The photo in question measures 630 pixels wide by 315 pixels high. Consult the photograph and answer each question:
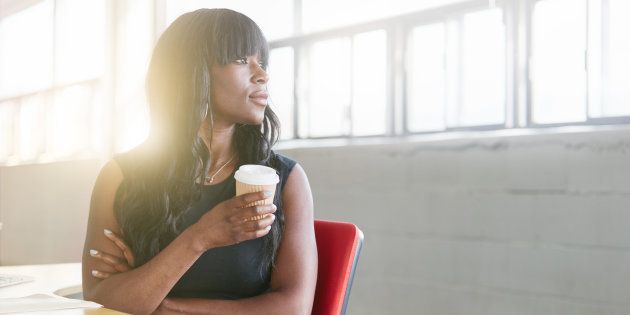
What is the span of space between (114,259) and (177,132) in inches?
12.1

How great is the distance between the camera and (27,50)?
7.21 m

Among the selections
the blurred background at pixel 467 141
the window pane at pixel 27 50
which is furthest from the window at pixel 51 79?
the blurred background at pixel 467 141

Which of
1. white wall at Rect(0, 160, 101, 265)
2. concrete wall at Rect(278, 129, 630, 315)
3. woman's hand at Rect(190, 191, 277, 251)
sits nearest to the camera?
woman's hand at Rect(190, 191, 277, 251)

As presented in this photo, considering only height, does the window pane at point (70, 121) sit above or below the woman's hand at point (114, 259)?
above

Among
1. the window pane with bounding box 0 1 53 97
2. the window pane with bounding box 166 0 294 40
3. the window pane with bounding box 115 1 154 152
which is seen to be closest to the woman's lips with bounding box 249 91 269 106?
the window pane with bounding box 166 0 294 40

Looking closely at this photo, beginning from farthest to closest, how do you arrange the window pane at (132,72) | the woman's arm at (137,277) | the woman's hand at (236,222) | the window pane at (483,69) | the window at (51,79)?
the window at (51,79), the window pane at (132,72), the window pane at (483,69), the woman's arm at (137,277), the woman's hand at (236,222)

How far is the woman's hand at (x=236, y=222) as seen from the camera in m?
1.11

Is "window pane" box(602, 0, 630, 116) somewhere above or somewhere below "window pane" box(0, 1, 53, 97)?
below

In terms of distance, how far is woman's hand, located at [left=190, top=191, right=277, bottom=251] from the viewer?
1.11 meters

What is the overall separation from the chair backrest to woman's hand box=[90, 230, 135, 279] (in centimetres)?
41

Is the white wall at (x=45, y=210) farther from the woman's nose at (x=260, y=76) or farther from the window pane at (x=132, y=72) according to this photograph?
the woman's nose at (x=260, y=76)

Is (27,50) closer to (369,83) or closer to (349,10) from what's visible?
(349,10)

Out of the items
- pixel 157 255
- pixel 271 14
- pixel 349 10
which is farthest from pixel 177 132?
pixel 271 14

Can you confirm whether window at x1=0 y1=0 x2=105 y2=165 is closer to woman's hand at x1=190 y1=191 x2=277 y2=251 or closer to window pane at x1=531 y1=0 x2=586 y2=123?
window pane at x1=531 y1=0 x2=586 y2=123
